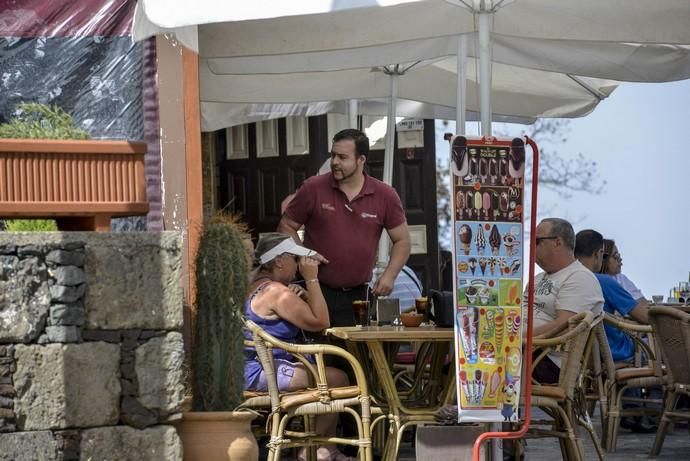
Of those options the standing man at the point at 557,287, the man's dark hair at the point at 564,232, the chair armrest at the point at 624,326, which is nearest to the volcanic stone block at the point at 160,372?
the standing man at the point at 557,287

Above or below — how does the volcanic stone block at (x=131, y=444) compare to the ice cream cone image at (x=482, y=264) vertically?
below

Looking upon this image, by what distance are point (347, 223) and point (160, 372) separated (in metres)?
1.87

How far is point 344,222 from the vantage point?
741cm

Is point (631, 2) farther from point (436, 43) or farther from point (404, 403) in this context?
point (404, 403)

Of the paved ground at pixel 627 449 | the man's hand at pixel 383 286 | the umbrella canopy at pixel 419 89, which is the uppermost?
the umbrella canopy at pixel 419 89

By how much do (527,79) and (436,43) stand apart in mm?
2211

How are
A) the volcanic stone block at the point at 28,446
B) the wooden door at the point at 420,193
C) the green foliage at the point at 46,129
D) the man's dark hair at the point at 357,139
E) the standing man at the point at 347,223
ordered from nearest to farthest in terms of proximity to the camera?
the volcanic stone block at the point at 28,446 < the green foliage at the point at 46,129 < the standing man at the point at 347,223 < the man's dark hair at the point at 357,139 < the wooden door at the point at 420,193

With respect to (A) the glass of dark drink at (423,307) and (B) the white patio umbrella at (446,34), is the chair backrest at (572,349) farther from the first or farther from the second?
(B) the white patio umbrella at (446,34)

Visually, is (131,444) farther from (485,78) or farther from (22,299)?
(485,78)

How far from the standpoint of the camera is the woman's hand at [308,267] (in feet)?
21.6

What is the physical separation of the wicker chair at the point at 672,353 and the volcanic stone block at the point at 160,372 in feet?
9.29

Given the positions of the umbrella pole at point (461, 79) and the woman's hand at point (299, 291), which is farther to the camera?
the umbrella pole at point (461, 79)

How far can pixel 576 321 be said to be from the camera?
6.22 meters

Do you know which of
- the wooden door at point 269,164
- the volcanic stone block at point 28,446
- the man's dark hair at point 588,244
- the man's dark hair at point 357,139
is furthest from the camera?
the wooden door at point 269,164
